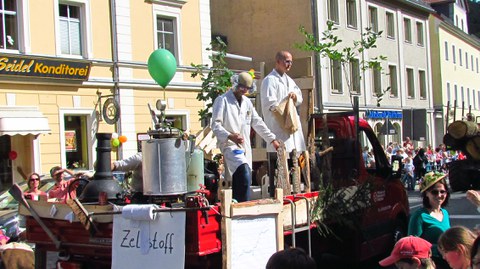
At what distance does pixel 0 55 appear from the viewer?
16.8 meters

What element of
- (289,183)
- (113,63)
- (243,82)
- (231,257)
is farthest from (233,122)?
(113,63)

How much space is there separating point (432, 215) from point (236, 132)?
1996 millimetres

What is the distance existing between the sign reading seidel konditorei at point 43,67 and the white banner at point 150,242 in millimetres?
13382

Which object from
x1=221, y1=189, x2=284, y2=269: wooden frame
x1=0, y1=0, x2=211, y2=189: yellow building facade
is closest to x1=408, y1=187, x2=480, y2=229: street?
x1=221, y1=189, x2=284, y2=269: wooden frame

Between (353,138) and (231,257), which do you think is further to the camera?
(353,138)

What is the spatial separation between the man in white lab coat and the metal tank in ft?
2.57

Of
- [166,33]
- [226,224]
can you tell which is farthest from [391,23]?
[226,224]

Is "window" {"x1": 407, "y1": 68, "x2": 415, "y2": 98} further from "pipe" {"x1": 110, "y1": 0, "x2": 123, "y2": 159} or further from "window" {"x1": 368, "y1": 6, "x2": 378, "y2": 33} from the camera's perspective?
"pipe" {"x1": 110, "y1": 0, "x2": 123, "y2": 159}

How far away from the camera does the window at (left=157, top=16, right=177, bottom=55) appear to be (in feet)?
71.2

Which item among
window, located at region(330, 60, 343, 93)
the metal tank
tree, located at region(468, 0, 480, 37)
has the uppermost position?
tree, located at region(468, 0, 480, 37)

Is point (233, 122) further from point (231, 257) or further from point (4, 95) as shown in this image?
point (4, 95)

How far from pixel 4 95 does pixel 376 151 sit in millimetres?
12019

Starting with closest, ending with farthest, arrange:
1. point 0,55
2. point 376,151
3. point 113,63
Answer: point 376,151, point 0,55, point 113,63

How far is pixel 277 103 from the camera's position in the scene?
6.91m
